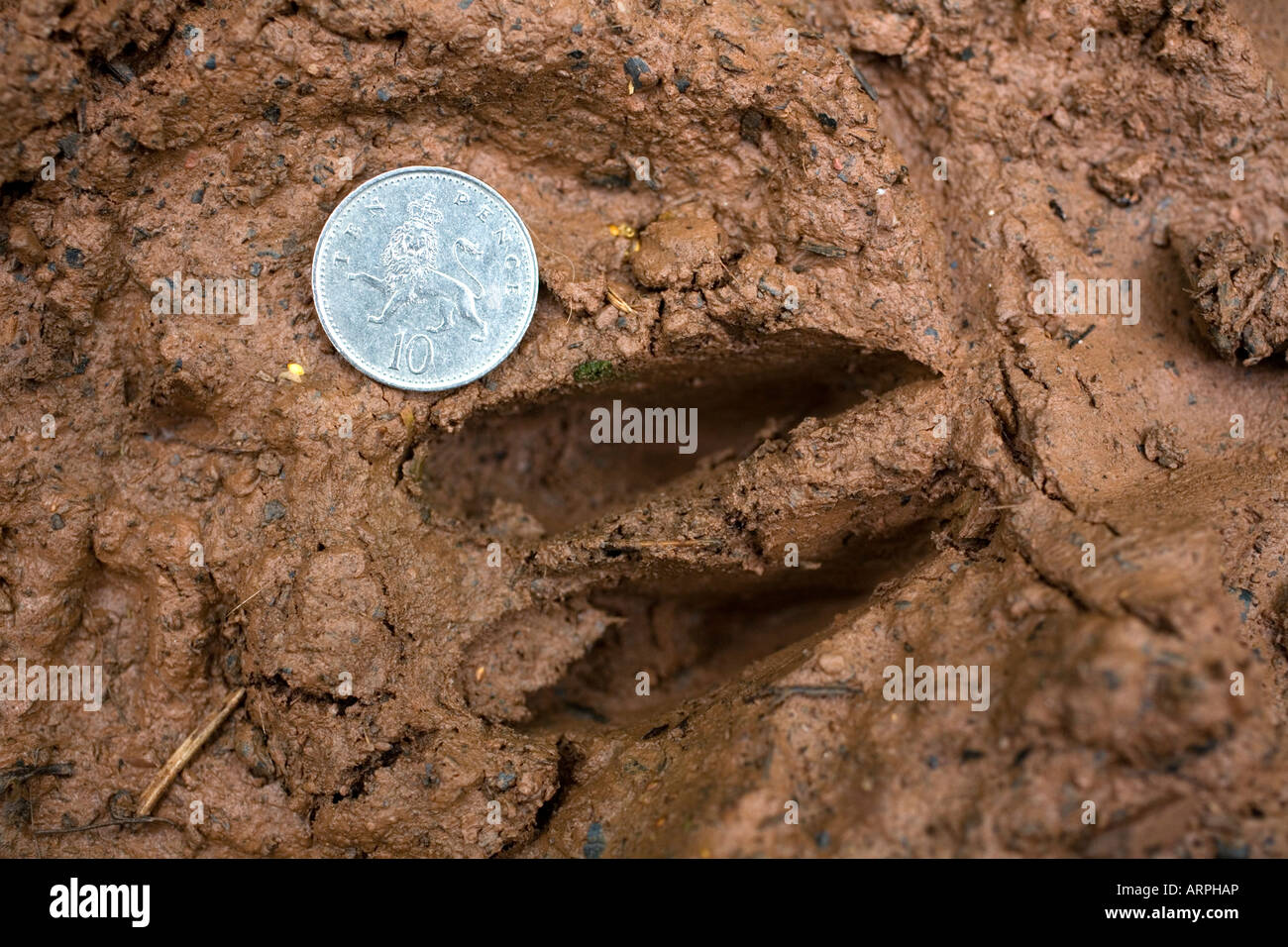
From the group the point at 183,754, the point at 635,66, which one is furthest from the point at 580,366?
the point at 183,754

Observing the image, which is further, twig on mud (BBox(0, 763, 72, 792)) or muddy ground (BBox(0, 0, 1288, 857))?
twig on mud (BBox(0, 763, 72, 792))

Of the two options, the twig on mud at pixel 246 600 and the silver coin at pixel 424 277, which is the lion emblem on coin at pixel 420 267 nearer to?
the silver coin at pixel 424 277

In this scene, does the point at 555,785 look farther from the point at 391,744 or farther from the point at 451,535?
the point at 451,535

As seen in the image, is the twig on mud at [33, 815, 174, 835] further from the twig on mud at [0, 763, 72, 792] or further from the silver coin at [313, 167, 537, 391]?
the silver coin at [313, 167, 537, 391]

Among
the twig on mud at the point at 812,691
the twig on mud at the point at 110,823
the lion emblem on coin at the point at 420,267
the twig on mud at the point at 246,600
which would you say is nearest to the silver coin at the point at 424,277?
the lion emblem on coin at the point at 420,267

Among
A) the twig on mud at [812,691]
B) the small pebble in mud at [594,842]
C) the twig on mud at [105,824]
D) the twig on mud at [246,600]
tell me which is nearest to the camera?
the twig on mud at [812,691]

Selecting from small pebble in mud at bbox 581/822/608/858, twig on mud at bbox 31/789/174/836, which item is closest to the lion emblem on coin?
small pebble in mud at bbox 581/822/608/858
